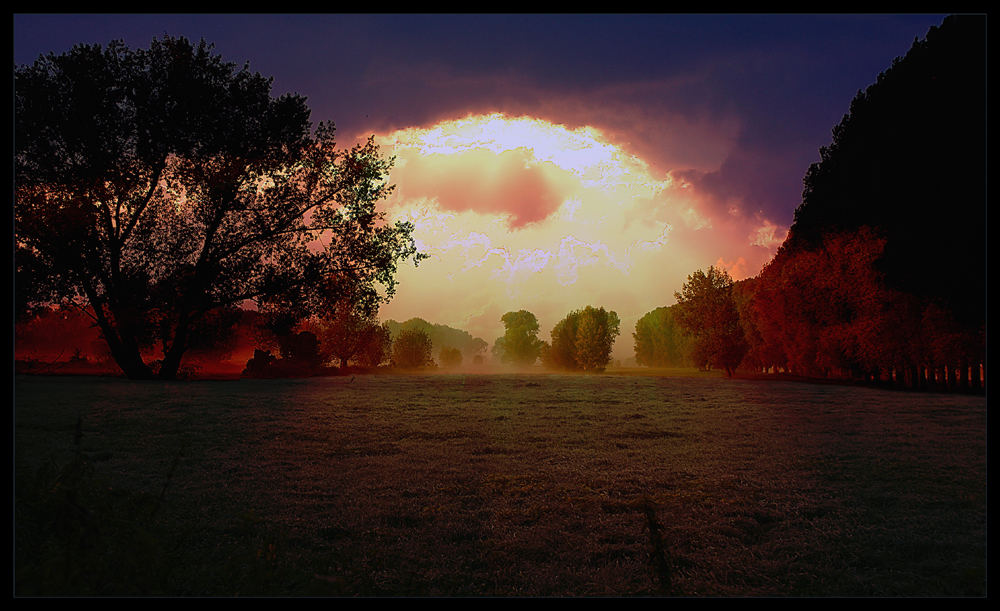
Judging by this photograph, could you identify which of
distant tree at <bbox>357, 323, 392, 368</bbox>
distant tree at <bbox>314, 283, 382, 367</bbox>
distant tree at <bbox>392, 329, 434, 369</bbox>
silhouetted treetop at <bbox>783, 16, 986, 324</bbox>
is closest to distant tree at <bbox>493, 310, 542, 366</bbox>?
distant tree at <bbox>392, 329, 434, 369</bbox>

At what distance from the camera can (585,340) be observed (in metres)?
79.0

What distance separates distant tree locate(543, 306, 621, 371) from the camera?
78000mm

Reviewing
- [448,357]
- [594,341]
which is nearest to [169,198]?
[594,341]

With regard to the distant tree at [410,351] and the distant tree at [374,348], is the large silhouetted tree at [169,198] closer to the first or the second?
the distant tree at [374,348]

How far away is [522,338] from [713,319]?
5867 centimetres

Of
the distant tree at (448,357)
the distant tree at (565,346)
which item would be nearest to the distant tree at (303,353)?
the distant tree at (565,346)

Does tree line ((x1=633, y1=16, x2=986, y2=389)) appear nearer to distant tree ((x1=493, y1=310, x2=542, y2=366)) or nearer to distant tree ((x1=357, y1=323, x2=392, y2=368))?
distant tree ((x1=357, y1=323, x2=392, y2=368))

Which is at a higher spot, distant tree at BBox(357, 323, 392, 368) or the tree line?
the tree line

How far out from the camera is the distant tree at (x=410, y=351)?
75.2 metres

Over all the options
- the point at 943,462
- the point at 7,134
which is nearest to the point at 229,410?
the point at 7,134

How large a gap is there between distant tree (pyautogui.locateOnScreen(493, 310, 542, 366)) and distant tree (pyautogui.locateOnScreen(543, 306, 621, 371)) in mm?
11707

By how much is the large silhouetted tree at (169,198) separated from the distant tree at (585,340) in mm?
58643

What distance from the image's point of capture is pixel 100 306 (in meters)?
17.7
